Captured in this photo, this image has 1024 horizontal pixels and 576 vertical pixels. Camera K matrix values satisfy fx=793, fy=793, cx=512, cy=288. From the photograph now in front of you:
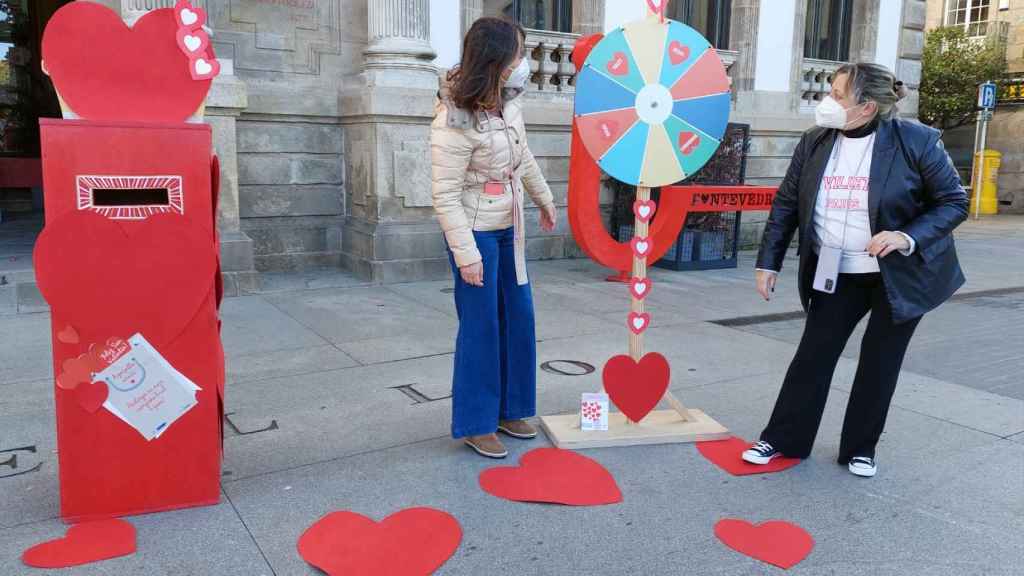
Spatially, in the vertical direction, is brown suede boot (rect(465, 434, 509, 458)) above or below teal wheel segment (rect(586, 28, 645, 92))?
below

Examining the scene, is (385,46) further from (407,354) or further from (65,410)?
(65,410)

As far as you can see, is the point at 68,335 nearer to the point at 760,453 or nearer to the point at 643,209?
the point at 643,209

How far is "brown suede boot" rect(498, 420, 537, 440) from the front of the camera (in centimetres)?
384

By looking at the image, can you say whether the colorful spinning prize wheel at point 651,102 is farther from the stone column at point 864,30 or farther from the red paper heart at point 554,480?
the stone column at point 864,30

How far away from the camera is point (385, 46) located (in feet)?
25.7

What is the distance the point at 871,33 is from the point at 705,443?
10.9 metres

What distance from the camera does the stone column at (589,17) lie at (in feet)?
32.3

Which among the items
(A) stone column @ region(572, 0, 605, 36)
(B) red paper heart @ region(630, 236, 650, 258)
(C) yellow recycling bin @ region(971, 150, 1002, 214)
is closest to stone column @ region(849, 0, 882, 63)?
(A) stone column @ region(572, 0, 605, 36)

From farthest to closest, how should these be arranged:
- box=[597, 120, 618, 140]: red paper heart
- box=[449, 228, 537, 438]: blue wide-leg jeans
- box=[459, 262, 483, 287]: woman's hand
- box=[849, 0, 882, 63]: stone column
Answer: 1. box=[849, 0, 882, 63]: stone column
2. box=[597, 120, 618, 140]: red paper heart
3. box=[449, 228, 537, 438]: blue wide-leg jeans
4. box=[459, 262, 483, 287]: woman's hand

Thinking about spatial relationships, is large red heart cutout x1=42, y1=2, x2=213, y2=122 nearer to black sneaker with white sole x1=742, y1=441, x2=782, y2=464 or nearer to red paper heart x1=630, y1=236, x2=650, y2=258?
red paper heart x1=630, y1=236, x2=650, y2=258

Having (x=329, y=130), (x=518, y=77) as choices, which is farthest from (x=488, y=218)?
(x=329, y=130)

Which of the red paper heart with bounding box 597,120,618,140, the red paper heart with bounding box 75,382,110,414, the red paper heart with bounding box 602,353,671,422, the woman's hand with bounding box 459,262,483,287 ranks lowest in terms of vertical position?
the red paper heart with bounding box 602,353,671,422

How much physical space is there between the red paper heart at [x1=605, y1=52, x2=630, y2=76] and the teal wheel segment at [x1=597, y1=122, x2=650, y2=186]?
0.26m

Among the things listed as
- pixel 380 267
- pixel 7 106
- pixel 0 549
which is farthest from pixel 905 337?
pixel 7 106
